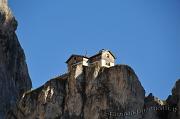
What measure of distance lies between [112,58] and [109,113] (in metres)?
18.7

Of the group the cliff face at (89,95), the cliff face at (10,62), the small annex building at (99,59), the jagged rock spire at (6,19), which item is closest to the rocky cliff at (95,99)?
the cliff face at (89,95)

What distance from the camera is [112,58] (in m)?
89.4

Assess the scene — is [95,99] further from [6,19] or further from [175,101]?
[6,19]

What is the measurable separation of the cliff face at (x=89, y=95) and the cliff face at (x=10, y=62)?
49901mm

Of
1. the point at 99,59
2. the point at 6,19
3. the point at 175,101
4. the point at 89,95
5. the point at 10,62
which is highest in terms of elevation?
the point at 6,19

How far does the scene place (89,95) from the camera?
254 feet

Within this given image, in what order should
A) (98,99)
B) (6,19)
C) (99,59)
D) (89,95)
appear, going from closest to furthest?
(98,99), (89,95), (99,59), (6,19)

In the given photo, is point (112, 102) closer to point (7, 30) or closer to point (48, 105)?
point (48, 105)

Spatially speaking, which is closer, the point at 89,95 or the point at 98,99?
the point at 98,99

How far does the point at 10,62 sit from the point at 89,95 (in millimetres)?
65444

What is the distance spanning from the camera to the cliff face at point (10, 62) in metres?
132

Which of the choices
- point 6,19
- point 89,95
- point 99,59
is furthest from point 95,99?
point 6,19

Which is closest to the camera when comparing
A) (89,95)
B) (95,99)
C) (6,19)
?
(95,99)

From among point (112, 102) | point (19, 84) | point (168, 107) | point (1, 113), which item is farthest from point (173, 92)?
point (19, 84)
